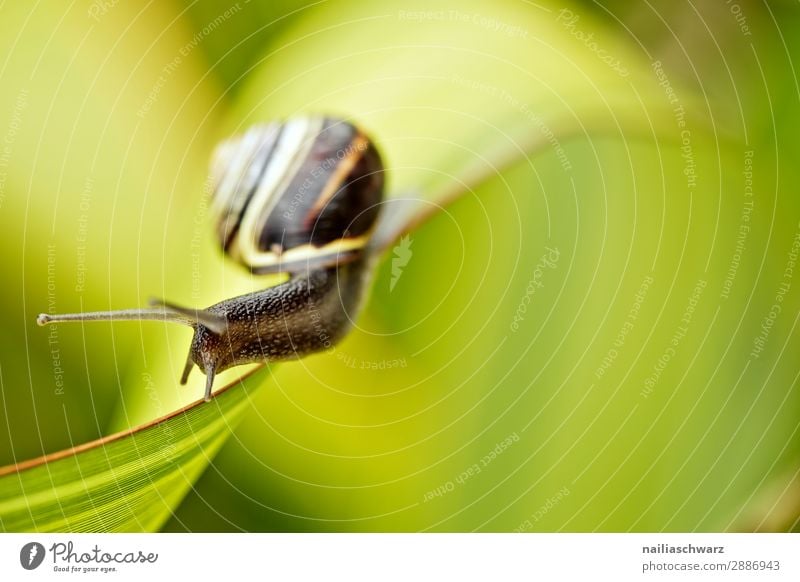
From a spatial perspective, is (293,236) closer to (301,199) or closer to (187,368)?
(301,199)
